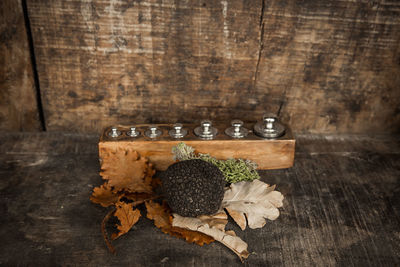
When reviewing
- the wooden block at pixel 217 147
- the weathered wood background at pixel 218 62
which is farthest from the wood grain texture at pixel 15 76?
the wooden block at pixel 217 147

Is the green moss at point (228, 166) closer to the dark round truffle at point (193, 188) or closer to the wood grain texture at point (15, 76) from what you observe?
the dark round truffle at point (193, 188)

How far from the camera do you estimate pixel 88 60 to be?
128 cm

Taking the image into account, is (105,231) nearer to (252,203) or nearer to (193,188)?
(193,188)

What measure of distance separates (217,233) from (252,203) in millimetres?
165

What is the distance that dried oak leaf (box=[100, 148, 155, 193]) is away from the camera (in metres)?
1.10

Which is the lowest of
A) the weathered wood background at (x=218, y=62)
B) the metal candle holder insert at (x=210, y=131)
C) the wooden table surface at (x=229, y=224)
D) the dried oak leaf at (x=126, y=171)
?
the wooden table surface at (x=229, y=224)

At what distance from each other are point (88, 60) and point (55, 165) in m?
0.39

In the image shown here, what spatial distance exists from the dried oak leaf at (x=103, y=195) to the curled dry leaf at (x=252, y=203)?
1.07 ft

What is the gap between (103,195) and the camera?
108 centimetres

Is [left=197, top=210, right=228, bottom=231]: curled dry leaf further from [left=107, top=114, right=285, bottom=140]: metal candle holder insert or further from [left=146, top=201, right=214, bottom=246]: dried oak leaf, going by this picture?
[left=107, top=114, right=285, bottom=140]: metal candle holder insert

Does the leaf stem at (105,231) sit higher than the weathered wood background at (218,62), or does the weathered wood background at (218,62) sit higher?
the weathered wood background at (218,62)

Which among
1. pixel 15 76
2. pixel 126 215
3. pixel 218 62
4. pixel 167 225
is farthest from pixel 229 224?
pixel 15 76

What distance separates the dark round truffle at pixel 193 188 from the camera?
0.92m

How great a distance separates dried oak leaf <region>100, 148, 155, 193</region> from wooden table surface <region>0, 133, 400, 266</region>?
9 cm
